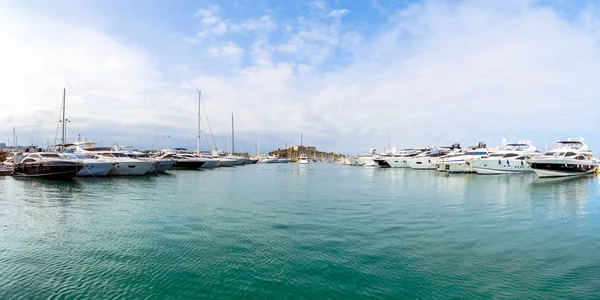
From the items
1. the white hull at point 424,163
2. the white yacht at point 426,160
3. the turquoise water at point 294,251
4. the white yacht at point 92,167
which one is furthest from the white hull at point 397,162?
the white yacht at point 92,167

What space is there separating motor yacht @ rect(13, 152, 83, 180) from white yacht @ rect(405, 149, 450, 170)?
66638mm

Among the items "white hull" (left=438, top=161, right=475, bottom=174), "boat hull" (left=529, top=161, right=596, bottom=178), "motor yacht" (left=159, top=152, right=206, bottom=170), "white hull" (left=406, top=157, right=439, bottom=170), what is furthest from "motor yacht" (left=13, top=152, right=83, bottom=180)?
"white hull" (left=406, top=157, right=439, bottom=170)

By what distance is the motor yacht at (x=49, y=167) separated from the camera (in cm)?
3625

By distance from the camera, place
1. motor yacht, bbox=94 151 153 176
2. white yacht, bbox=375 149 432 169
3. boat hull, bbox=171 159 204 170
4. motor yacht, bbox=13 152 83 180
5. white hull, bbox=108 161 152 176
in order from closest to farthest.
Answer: motor yacht, bbox=13 152 83 180, motor yacht, bbox=94 151 153 176, white hull, bbox=108 161 152 176, boat hull, bbox=171 159 204 170, white yacht, bbox=375 149 432 169

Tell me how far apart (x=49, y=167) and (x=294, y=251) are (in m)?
37.0

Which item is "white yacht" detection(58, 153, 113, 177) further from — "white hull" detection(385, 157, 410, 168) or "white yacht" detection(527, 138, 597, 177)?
"white hull" detection(385, 157, 410, 168)

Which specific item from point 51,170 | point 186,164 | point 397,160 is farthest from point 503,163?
point 51,170

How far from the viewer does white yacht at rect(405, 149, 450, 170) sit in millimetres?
75688

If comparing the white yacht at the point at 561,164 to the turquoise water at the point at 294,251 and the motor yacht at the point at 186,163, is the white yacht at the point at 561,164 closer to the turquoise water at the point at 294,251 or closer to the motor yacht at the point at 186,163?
the turquoise water at the point at 294,251

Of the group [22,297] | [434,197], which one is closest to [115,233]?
[22,297]

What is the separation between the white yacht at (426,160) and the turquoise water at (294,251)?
55650mm

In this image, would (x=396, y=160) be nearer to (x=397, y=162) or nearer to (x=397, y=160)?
(x=397, y=160)

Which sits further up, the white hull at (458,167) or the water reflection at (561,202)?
the white hull at (458,167)

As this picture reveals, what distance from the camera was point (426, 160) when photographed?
7619cm
